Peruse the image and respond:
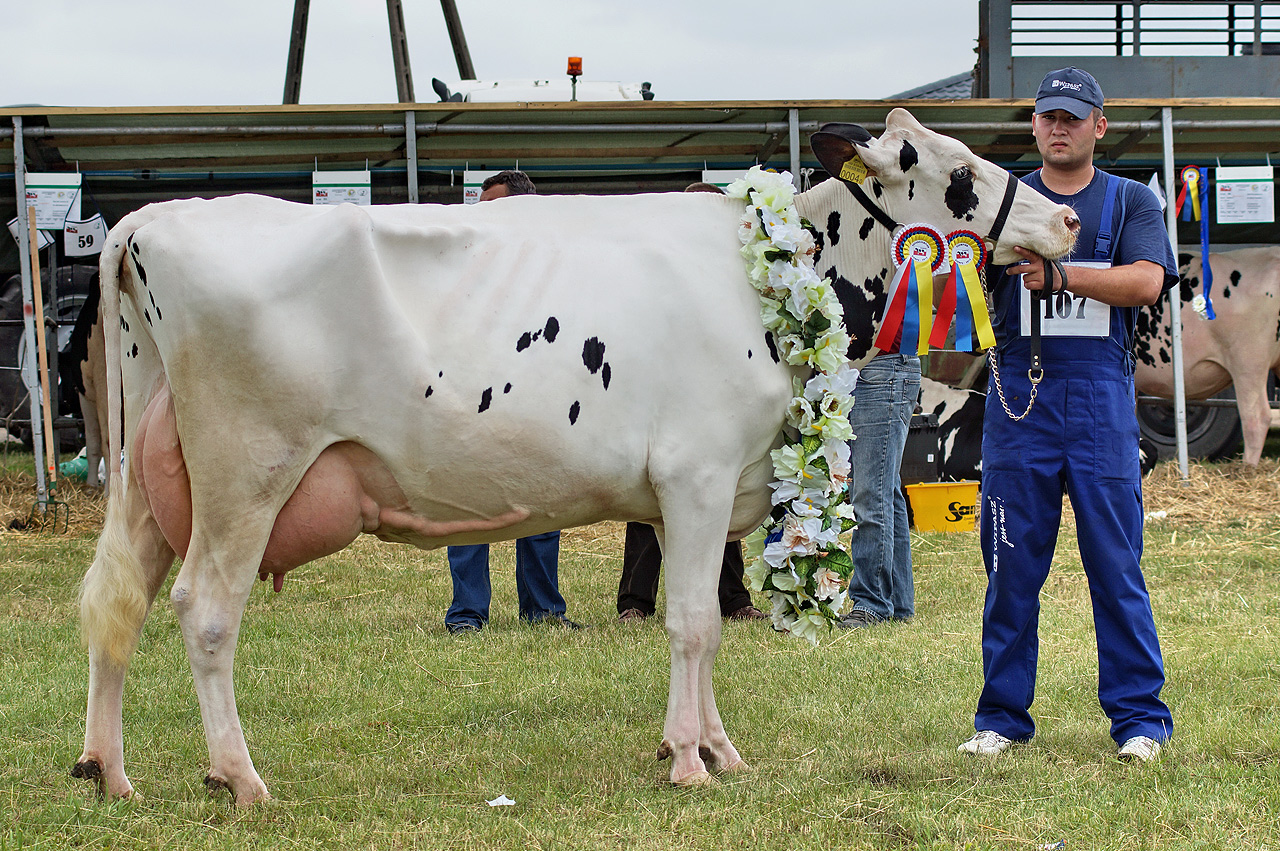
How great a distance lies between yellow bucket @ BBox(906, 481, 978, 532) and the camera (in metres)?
8.62

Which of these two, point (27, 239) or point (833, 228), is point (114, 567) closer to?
point (833, 228)

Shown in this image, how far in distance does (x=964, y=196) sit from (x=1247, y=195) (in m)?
7.11

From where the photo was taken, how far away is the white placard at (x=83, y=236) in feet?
30.6

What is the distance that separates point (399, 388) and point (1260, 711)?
3416mm

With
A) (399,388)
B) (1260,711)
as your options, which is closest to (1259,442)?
(1260,711)

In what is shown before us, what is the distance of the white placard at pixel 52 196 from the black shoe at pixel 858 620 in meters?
6.94

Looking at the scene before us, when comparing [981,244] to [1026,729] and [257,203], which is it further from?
[257,203]

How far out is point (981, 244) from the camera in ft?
13.4

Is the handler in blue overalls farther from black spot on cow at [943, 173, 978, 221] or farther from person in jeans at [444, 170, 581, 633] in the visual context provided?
person in jeans at [444, 170, 581, 633]

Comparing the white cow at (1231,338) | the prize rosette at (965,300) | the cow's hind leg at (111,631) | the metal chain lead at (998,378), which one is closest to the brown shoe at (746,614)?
the metal chain lead at (998,378)

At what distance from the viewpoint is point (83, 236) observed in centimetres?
941

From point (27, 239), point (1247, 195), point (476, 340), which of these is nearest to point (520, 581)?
point (476, 340)

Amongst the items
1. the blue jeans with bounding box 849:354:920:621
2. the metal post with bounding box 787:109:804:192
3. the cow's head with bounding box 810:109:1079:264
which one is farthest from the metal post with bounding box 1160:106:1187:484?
the cow's head with bounding box 810:109:1079:264

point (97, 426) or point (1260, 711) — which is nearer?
point (1260, 711)
